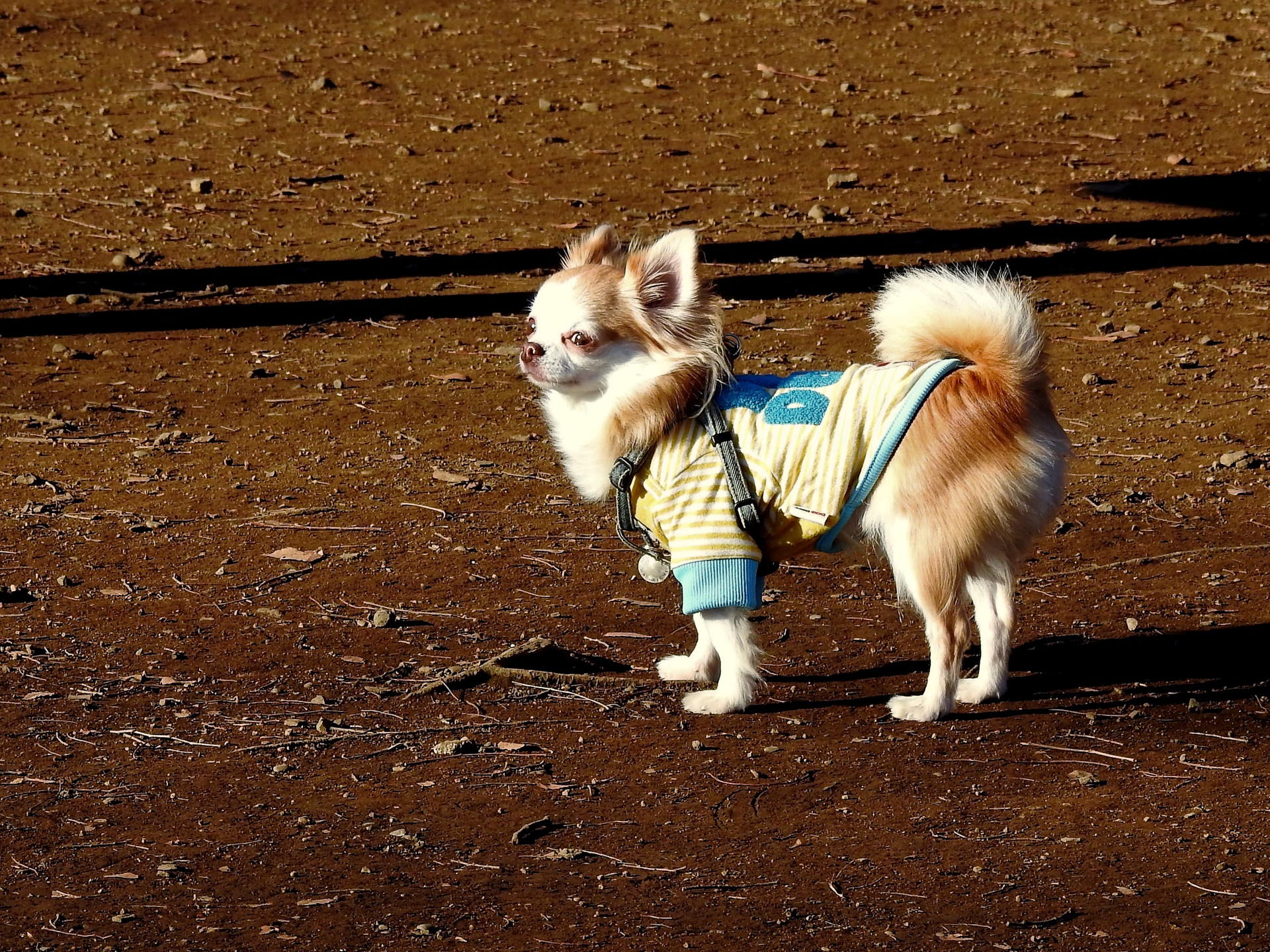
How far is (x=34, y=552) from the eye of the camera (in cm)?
681

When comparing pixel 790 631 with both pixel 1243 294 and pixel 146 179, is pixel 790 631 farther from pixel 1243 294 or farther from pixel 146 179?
pixel 146 179

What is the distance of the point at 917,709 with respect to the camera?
16.8ft

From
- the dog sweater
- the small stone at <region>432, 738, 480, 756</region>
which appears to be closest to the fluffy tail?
the dog sweater

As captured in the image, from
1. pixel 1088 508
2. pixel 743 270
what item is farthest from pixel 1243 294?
pixel 1088 508

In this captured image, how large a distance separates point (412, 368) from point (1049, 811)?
5.65m

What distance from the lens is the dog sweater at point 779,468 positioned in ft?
16.1

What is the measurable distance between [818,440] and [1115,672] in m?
1.40

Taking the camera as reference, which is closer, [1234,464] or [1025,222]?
[1234,464]

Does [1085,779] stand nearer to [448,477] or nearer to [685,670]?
[685,670]

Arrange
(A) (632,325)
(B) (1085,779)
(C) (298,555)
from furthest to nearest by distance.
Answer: (C) (298,555) < (A) (632,325) < (B) (1085,779)

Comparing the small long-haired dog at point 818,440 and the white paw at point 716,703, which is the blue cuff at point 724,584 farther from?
the white paw at point 716,703

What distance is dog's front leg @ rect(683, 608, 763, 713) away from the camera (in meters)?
5.04

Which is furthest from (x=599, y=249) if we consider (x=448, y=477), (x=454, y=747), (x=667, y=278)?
(x=448, y=477)

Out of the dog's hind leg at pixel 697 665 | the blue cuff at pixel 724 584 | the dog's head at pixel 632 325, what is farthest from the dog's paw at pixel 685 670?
the dog's head at pixel 632 325
